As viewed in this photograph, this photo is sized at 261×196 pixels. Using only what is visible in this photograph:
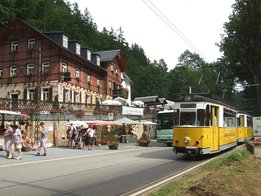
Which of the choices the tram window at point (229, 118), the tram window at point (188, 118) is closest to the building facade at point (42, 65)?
the tram window at point (229, 118)

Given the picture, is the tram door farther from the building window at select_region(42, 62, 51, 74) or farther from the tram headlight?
the building window at select_region(42, 62, 51, 74)

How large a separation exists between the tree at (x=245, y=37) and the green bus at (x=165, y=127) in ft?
48.5

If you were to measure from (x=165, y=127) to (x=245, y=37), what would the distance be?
55.3 feet

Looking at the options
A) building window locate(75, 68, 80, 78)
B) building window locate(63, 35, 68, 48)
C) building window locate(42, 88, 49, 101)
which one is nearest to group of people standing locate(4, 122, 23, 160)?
building window locate(42, 88, 49, 101)

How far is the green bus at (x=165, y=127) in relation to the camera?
126 feet

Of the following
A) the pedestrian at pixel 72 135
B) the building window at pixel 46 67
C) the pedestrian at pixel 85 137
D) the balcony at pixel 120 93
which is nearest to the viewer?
the pedestrian at pixel 85 137

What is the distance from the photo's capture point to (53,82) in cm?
5200

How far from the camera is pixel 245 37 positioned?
4925cm

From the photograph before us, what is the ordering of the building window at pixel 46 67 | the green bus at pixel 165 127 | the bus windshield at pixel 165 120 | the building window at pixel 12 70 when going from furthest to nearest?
the building window at pixel 12 70 < the building window at pixel 46 67 < the bus windshield at pixel 165 120 < the green bus at pixel 165 127

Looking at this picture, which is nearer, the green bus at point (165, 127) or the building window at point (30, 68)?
the green bus at point (165, 127)

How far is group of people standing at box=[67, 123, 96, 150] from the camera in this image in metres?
32.6

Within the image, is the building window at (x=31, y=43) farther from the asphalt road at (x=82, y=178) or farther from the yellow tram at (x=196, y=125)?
the yellow tram at (x=196, y=125)

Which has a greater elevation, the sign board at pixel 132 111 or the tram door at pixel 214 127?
the sign board at pixel 132 111

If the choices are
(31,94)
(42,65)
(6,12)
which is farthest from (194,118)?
(6,12)
